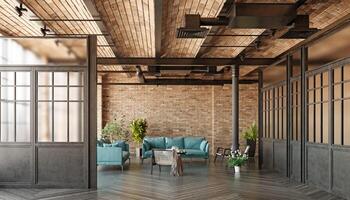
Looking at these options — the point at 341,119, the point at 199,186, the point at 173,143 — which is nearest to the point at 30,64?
the point at 199,186

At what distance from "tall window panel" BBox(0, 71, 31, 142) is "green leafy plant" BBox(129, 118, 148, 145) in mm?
7779

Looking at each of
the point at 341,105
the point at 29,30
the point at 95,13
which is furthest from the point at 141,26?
the point at 341,105

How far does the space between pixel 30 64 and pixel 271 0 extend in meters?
4.43

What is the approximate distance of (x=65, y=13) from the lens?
691 cm

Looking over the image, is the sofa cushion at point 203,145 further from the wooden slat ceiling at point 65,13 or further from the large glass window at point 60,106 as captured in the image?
the large glass window at point 60,106

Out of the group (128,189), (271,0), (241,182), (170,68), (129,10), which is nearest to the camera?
(271,0)

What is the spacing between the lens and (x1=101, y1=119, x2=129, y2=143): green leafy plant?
1528 centimetres

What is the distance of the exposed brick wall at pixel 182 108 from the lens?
637 inches

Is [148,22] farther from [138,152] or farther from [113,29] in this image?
[138,152]

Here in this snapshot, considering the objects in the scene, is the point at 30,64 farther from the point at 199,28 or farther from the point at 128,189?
the point at 199,28

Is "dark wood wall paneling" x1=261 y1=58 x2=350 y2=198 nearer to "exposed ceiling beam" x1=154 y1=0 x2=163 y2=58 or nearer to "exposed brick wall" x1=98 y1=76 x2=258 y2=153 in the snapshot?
"exposed ceiling beam" x1=154 y1=0 x2=163 y2=58

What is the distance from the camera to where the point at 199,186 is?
809cm

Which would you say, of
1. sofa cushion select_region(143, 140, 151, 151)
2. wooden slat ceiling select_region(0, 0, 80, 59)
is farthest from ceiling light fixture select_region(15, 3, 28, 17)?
sofa cushion select_region(143, 140, 151, 151)

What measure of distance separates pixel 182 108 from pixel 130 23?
355 inches
